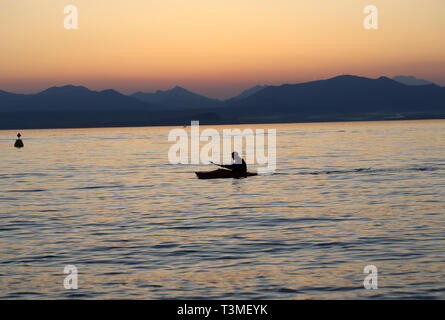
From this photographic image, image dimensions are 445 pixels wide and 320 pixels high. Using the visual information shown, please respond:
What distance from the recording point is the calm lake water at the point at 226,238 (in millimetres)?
14750

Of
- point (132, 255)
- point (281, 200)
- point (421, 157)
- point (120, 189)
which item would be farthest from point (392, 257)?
point (421, 157)

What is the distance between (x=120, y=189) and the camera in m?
39.4

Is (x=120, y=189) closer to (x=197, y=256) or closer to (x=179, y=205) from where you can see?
(x=179, y=205)

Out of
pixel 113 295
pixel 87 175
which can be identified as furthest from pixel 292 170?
pixel 113 295

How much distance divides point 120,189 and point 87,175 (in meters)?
11.6

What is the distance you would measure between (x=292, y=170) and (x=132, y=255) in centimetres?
3479

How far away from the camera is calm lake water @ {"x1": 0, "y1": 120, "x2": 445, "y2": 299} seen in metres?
14.8

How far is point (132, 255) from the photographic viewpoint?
18.4m

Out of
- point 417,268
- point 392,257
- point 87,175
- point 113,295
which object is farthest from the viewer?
point 87,175

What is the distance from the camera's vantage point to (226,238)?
21172mm

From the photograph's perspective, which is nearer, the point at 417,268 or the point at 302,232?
the point at 417,268
